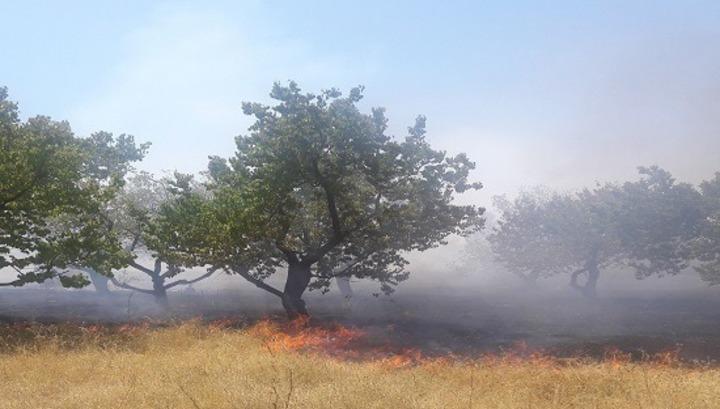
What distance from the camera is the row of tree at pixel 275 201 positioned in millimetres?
17031

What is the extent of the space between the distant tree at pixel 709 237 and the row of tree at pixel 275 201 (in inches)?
782

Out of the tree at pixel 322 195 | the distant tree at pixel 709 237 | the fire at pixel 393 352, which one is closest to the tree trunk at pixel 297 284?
the tree at pixel 322 195

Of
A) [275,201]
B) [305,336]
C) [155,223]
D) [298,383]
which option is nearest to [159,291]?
[155,223]

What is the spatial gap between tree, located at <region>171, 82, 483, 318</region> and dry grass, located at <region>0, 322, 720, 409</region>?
695cm

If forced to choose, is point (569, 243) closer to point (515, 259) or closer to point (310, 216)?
point (515, 259)

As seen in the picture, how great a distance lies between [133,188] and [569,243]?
37.3m

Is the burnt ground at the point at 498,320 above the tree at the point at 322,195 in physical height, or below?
below

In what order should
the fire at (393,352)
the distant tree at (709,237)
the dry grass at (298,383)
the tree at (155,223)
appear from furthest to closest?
the distant tree at (709,237) < the tree at (155,223) < the fire at (393,352) < the dry grass at (298,383)

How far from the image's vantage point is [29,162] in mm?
16047

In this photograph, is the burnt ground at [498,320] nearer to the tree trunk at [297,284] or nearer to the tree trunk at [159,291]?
the tree trunk at [159,291]

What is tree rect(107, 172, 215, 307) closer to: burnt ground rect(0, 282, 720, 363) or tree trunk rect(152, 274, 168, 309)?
tree trunk rect(152, 274, 168, 309)

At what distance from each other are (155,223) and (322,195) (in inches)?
367

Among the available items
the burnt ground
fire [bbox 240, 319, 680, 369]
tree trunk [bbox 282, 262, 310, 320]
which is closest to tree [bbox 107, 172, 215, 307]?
the burnt ground

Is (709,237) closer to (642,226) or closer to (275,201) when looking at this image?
(642,226)
